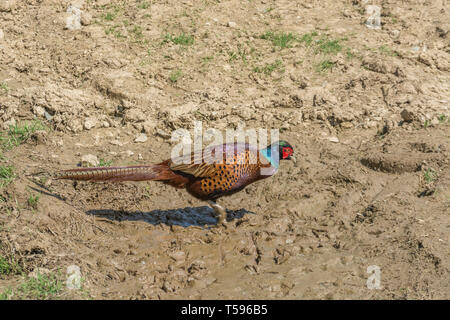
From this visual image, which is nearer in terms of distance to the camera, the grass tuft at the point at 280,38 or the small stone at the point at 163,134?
the small stone at the point at 163,134

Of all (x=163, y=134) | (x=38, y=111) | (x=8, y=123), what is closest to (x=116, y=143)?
(x=163, y=134)

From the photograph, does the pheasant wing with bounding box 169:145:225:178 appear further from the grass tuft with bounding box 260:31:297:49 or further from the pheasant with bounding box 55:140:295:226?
the grass tuft with bounding box 260:31:297:49

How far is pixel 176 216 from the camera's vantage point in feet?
16.9

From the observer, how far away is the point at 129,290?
150 inches

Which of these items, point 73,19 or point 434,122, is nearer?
point 434,122

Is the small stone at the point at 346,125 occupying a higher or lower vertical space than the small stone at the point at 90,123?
higher

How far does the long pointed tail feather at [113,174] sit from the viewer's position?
4.40 meters

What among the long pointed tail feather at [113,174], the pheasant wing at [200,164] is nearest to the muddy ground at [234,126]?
the long pointed tail feather at [113,174]

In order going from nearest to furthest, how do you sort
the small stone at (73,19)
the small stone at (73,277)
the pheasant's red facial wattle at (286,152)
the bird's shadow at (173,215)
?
the small stone at (73,277) → the bird's shadow at (173,215) → the pheasant's red facial wattle at (286,152) → the small stone at (73,19)

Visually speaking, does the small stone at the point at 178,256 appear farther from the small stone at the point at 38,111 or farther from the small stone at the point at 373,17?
the small stone at the point at 373,17

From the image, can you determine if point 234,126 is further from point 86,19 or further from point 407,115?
point 86,19

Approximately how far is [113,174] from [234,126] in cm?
219

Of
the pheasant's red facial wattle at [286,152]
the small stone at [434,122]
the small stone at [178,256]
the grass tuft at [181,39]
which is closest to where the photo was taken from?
the small stone at [178,256]

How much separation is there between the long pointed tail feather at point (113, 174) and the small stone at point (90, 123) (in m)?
1.69
